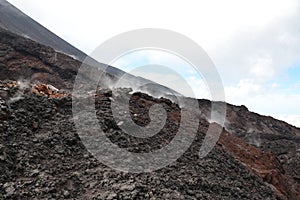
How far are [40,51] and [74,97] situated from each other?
27.0 metres

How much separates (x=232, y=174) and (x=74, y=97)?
186 inches

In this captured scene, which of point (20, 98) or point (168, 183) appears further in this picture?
point (20, 98)

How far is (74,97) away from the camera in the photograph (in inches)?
399

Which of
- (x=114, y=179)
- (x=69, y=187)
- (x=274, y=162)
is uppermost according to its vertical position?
(x=274, y=162)

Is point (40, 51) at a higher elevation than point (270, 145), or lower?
lower

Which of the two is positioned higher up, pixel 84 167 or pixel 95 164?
pixel 95 164

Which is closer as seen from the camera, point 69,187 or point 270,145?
point 69,187

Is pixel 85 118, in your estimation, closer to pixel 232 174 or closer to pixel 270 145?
pixel 232 174

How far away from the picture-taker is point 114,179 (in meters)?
6.70

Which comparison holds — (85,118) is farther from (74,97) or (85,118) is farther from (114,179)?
(114,179)

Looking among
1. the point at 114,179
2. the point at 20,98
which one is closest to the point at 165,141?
the point at 114,179

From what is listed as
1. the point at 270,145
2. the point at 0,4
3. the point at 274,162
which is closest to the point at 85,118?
the point at 274,162

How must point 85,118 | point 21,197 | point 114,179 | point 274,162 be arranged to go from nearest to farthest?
point 21,197
point 114,179
point 85,118
point 274,162

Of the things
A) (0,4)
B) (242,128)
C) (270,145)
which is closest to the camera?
(270,145)
